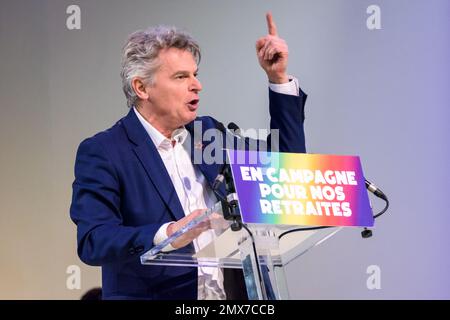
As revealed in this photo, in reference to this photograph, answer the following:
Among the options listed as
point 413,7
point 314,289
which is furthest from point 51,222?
point 413,7

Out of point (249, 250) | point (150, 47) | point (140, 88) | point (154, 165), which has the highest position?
point (150, 47)

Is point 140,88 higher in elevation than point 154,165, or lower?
higher

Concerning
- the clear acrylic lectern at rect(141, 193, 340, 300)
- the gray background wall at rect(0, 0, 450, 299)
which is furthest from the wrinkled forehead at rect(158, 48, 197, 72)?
the gray background wall at rect(0, 0, 450, 299)

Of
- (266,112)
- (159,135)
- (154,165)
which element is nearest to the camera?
(154,165)

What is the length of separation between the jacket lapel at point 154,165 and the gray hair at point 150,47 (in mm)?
160

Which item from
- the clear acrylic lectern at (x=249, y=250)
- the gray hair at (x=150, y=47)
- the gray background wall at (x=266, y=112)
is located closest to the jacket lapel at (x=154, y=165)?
the gray hair at (x=150, y=47)

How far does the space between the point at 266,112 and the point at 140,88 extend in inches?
39.8

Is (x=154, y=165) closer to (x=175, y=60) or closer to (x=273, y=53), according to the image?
(x=175, y=60)

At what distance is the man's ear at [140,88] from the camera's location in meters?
2.48

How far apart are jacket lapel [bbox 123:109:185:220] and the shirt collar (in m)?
0.03

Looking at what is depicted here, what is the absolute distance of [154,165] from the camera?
234 centimetres

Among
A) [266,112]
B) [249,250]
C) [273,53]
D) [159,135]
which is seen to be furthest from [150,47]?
[266,112]

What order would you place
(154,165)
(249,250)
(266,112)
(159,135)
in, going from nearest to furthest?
(249,250) < (154,165) < (159,135) < (266,112)

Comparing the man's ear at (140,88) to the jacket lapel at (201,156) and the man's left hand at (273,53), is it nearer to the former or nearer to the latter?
the jacket lapel at (201,156)
